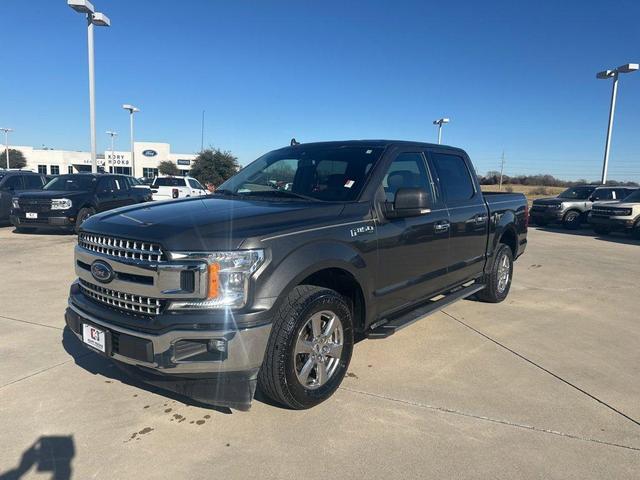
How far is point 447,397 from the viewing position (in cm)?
352

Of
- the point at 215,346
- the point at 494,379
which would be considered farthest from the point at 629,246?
A: the point at 215,346

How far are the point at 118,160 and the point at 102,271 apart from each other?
7681 cm

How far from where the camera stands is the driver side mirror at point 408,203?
12.0ft

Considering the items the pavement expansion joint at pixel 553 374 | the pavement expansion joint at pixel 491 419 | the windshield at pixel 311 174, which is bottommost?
the pavement expansion joint at pixel 491 419

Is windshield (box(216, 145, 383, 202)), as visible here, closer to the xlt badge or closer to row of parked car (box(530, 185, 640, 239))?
the xlt badge

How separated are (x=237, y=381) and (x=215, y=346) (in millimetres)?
275

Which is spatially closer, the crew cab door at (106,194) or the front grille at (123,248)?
the front grille at (123,248)

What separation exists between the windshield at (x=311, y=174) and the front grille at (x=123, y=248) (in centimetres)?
132

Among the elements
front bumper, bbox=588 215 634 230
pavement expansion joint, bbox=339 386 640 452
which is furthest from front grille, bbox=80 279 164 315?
front bumper, bbox=588 215 634 230

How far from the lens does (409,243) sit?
13.3 feet

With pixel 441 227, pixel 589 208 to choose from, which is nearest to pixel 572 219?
pixel 589 208

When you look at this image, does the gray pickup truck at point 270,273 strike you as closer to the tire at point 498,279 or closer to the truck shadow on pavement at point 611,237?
the tire at point 498,279

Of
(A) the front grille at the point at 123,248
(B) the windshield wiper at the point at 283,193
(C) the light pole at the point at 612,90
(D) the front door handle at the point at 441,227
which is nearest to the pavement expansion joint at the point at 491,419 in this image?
(B) the windshield wiper at the point at 283,193

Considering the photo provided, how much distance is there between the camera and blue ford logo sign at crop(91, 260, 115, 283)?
2997mm
